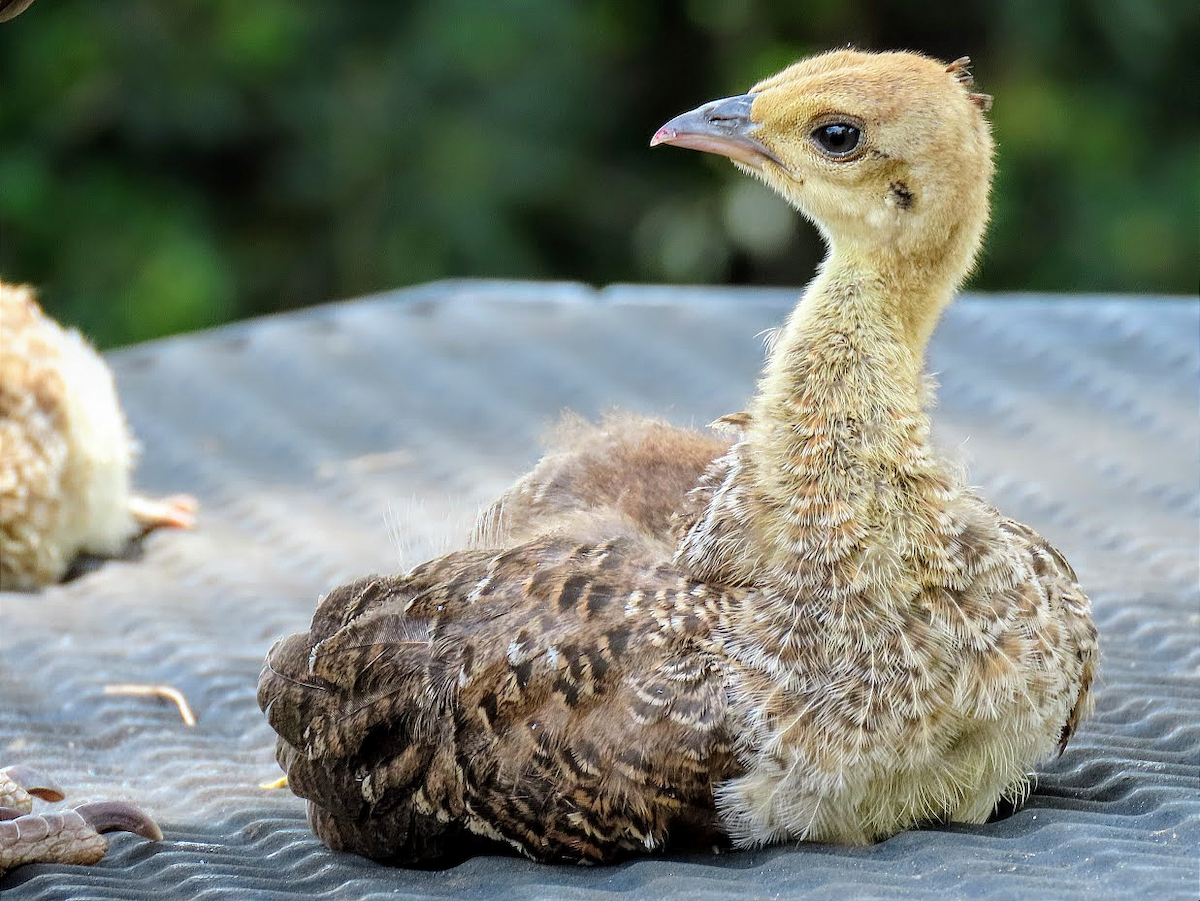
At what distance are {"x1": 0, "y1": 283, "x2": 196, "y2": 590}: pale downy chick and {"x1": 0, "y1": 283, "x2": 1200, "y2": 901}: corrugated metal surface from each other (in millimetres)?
103

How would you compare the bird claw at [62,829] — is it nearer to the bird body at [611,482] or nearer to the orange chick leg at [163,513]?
the bird body at [611,482]

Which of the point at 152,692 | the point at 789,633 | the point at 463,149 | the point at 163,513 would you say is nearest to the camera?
the point at 789,633

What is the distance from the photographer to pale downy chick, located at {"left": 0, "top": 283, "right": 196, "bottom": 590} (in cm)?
408

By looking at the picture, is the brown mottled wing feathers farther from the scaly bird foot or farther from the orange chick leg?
the orange chick leg

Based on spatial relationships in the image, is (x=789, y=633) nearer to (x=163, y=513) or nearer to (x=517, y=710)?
(x=517, y=710)

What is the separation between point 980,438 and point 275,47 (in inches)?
170

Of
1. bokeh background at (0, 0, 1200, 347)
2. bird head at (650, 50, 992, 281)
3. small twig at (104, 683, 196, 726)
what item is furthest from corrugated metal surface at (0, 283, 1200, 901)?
bokeh background at (0, 0, 1200, 347)

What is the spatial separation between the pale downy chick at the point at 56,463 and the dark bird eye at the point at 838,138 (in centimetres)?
245

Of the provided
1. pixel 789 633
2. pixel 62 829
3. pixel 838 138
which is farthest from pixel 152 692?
pixel 838 138

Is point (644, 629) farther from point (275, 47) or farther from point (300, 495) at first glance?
point (275, 47)

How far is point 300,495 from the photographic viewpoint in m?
4.62

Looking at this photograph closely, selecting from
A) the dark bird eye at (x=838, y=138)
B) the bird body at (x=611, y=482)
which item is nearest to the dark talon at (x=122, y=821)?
the bird body at (x=611, y=482)

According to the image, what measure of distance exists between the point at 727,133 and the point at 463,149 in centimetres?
555

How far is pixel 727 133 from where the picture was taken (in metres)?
2.55
